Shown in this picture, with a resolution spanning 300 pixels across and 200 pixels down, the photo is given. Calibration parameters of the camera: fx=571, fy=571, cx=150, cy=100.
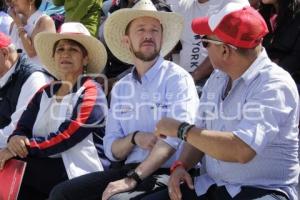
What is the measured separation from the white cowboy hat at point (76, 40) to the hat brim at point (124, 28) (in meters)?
0.11

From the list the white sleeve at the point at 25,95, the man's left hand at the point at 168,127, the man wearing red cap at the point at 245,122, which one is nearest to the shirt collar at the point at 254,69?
the man wearing red cap at the point at 245,122

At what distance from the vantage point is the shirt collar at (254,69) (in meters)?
2.83

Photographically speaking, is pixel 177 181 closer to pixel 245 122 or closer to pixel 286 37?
pixel 245 122

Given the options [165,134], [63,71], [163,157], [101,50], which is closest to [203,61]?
[101,50]

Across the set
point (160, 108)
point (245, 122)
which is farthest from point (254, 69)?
point (160, 108)

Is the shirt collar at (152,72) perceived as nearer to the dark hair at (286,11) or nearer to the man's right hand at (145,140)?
the man's right hand at (145,140)

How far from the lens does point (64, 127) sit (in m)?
3.84

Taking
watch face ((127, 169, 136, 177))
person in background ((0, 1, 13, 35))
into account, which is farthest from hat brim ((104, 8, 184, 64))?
person in background ((0, 1, 13, 35))

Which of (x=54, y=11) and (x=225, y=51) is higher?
(x=225, y=51)

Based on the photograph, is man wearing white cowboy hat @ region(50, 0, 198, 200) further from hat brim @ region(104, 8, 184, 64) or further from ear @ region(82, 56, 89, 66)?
ear @ region(82, 56, 89, 66)

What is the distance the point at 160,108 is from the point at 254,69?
0.87 m

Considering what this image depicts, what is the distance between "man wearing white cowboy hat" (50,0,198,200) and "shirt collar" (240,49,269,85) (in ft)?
2.24

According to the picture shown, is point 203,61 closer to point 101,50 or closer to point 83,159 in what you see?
point 101,50

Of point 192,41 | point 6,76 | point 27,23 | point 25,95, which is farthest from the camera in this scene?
point 27,23
